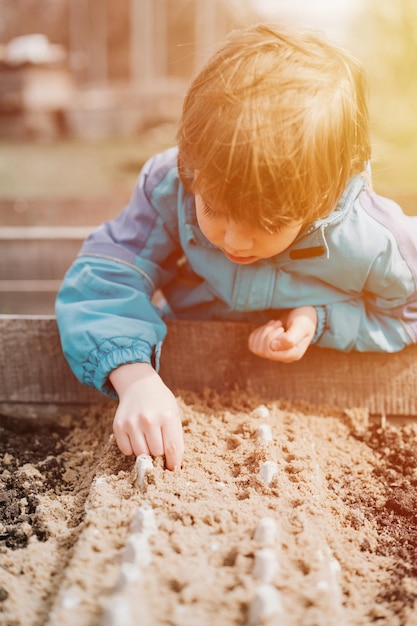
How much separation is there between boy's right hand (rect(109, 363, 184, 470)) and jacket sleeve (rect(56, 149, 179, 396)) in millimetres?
127

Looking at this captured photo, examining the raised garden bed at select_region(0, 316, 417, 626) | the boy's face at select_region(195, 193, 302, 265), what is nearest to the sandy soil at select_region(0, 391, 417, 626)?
the raised garden bed at select_region(0, 316, 417, 626)

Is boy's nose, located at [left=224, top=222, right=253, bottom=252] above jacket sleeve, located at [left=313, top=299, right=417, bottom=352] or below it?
above

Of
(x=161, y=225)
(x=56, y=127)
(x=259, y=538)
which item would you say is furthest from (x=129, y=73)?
(x=259, y=538)

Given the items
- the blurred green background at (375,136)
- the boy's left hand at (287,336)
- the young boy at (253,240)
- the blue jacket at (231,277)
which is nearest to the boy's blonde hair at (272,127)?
the young boy at (253,240)

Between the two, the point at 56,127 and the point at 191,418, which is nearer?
the point at 191,418

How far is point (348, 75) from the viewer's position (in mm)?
1234

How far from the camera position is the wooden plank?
5.41 ft

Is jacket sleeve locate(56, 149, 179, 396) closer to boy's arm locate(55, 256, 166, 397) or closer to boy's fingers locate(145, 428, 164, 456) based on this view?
boy's arm locate(55, 256, 166, 397)

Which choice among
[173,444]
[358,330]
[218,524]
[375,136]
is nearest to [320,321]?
[358,330]

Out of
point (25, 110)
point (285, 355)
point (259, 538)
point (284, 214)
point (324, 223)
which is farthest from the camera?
point (25, 110)

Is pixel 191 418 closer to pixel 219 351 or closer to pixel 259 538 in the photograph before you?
pixel 219 351

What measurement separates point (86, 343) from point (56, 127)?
8.78 meters

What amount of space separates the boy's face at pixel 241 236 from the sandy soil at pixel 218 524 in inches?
13.3

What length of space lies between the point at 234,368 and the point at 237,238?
1.67 ft
